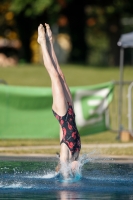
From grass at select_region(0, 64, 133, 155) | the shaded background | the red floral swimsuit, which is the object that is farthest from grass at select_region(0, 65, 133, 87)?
the red floral swimsuit

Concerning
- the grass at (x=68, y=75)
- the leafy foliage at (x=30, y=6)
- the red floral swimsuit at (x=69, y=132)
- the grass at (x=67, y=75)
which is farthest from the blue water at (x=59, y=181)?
the leafy foliage at (x=30, y=6)

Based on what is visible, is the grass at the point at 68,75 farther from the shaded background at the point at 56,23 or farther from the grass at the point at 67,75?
the shaded background at the point at 56,23

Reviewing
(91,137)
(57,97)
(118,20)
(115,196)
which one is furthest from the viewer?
(118,20)

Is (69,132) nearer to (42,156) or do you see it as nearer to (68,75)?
(42,156)

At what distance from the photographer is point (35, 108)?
1570cm

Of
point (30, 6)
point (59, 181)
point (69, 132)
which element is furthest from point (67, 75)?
point (59, 181)

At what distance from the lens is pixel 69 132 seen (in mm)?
9961

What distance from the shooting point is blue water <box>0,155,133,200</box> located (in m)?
8.81

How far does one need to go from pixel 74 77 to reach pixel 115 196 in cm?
2158

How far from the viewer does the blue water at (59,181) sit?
881cm

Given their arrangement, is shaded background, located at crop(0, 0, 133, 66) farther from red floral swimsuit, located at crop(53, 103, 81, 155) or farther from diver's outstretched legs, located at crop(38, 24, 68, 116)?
red floral swimsuit, located at crop(53, 103, 81, 155)

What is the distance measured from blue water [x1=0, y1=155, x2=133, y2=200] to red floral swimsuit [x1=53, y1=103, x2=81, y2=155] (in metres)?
0.45

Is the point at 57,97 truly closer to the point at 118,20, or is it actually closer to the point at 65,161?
the point at 65,161

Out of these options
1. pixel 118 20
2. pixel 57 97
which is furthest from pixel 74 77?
pixel 57 97
